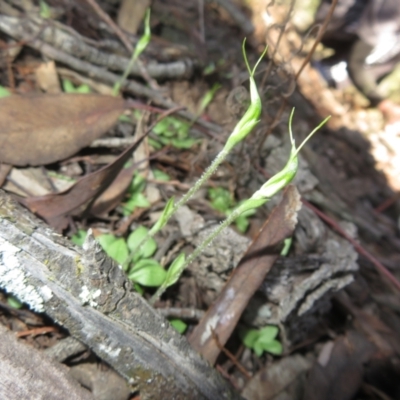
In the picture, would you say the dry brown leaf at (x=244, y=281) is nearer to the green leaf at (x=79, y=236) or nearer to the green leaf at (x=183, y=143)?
the green leaf at (x=79, y=236)

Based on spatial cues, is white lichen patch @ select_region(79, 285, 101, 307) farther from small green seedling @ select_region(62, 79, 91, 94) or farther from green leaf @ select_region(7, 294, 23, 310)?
small green seedling @ select_region(62, 79, 91, 94)

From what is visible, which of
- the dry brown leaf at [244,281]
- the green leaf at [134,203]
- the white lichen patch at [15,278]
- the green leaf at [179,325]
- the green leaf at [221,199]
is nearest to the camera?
the white lichen patch at [15,278]

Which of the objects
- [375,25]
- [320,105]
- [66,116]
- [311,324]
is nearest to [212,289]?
→ [311,324]

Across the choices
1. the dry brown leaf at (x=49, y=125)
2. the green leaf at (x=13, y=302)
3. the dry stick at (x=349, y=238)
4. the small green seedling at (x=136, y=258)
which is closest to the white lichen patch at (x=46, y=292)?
the green leaf at (x=13, y=302)

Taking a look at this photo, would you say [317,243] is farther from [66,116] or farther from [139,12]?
[139,12]

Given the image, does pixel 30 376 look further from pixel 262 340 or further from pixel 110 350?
pixel 262 340
